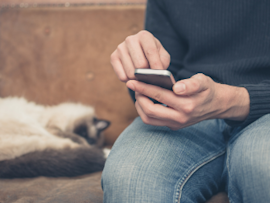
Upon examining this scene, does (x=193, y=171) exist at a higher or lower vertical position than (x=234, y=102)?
lower

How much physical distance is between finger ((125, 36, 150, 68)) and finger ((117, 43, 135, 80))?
0.05 ft

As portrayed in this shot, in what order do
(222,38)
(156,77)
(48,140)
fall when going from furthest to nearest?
(48,140), (222,38), (156,77)

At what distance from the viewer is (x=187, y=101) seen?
47cm

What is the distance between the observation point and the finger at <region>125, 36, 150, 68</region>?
1.76 ft

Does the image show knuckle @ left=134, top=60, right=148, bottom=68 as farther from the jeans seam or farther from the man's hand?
the jeans seam

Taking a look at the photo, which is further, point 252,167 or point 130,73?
point 130,73

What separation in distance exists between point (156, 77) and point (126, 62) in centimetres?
16

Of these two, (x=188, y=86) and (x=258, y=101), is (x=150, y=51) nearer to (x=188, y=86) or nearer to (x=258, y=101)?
(x=188, y=86)

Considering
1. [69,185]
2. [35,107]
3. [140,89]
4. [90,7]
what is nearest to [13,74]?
[35,107]

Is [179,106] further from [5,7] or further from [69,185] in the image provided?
[5,7]

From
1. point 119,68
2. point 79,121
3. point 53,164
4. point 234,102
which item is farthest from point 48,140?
point 234,102

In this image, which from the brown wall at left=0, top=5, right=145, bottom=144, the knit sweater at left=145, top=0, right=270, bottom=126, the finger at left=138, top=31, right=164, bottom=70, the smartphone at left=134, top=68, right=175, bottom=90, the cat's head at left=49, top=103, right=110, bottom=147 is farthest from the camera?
the brown wall at left=0, top=5, right=145, bottom=144

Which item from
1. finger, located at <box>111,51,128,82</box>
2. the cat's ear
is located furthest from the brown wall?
finger, located at <box>111,51,128,82</box>

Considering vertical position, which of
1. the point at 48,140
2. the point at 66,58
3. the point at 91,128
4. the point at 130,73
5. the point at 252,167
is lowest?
the point at 91,128
